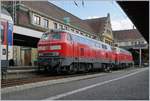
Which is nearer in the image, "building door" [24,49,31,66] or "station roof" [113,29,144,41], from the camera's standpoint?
"building door" [24,49,31,66]

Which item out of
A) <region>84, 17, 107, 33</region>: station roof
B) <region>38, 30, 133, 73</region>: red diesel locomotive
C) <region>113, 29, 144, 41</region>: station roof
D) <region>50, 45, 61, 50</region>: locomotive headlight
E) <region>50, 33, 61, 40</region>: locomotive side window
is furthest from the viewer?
<region>113, 29, 144, 41</region>: station roof

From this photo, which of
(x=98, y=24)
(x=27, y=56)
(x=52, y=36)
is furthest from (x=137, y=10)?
(x=98, y=24)

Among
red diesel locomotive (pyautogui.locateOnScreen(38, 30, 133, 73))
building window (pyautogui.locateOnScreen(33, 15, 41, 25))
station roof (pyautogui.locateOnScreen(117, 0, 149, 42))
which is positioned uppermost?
building window (pyautogui.locateOnScreen(33, 15, 41, 25))

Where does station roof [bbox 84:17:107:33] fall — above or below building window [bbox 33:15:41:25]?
above

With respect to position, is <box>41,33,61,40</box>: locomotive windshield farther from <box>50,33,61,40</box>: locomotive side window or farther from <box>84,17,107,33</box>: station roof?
<box>84,17,107,33</box>: station roof

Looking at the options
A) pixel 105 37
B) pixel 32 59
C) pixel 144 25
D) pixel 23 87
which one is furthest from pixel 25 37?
pixel 105 37

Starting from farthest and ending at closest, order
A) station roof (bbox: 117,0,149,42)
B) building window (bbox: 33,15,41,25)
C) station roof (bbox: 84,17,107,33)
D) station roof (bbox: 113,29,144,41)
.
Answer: station roof (bbox: 113,29,144,41) < station roof (bbox: 84,17,107,33) < building window (bbox: 33,15,41,25) < station roof (bbox: 117,0,149,42)

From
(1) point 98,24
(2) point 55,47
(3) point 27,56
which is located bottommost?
(3) point 27,56

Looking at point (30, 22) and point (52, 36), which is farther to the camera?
point (30, 22)

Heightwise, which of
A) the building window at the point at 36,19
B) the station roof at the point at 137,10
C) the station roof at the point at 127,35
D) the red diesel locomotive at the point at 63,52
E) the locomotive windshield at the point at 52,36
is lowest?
the red diesel locomotive at the point at 63,52

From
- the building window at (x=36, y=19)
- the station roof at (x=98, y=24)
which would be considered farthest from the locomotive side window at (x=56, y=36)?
the station roof at (x=98, y=24)

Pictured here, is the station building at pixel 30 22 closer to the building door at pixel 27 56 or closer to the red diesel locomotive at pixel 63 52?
the building door at pixel 27 56

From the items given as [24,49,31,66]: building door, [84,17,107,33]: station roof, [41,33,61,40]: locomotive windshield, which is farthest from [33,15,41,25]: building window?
[84,17,107,33]: station roof

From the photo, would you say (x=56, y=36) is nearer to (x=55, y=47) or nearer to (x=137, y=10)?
(x=55, y=47)
